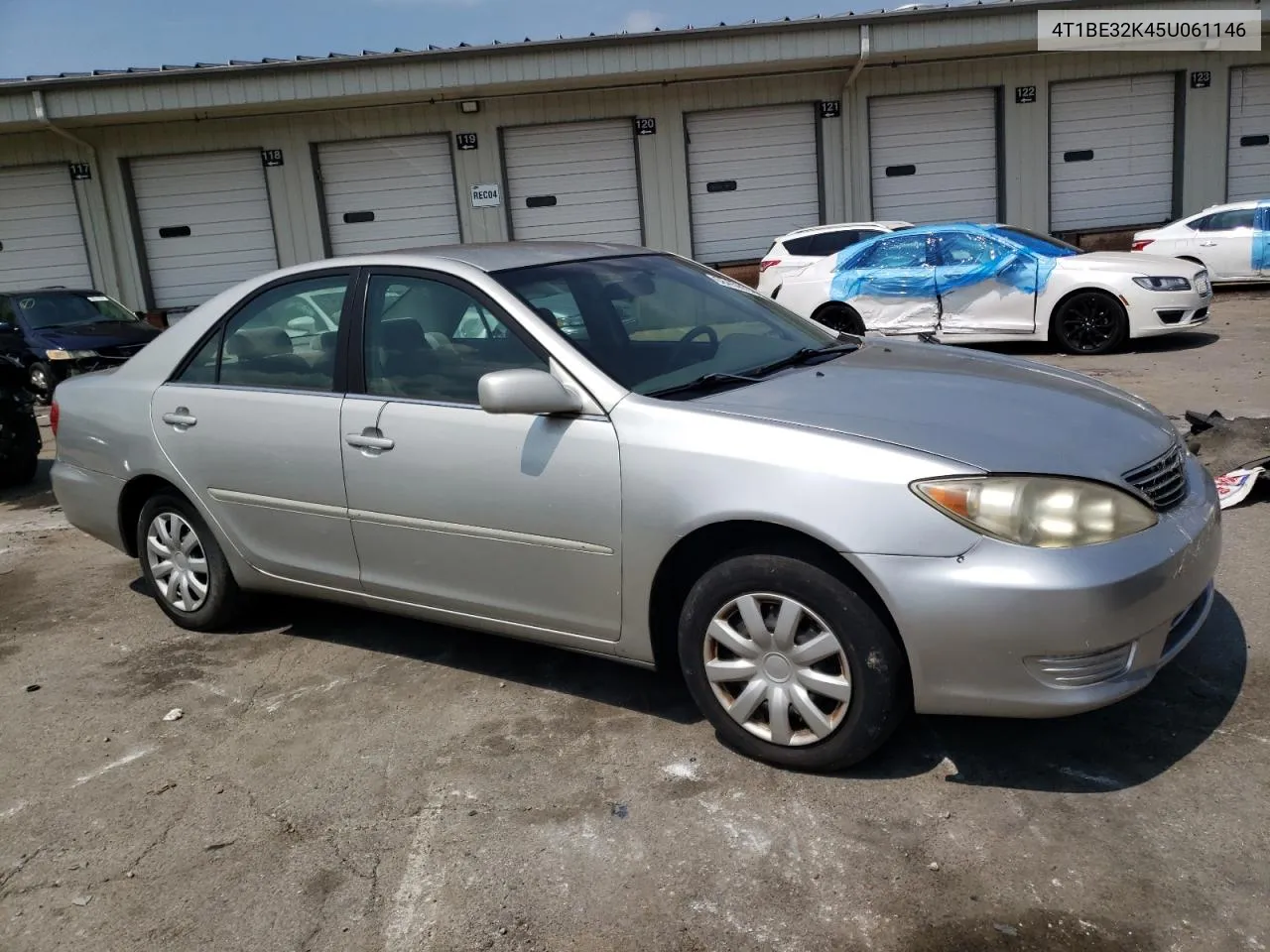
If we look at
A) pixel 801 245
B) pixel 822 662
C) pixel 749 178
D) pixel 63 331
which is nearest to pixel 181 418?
pixel 822 662

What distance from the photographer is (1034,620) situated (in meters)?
2.75

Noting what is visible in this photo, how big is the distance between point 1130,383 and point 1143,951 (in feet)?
Result: 24.9

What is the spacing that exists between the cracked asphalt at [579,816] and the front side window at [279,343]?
1.16 metres

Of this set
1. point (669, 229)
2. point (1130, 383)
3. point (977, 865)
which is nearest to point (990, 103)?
point (669, 229)

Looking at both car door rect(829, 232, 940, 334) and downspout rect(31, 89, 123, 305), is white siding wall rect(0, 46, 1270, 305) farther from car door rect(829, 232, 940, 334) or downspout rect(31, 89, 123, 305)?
car door rect(829, 232, 940, 334)

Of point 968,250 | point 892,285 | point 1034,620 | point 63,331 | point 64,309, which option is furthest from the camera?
point 64,309

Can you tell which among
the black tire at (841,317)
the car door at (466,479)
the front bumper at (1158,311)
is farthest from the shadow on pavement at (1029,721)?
the black tire at (841,317)

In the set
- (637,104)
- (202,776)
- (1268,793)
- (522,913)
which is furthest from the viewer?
(637,104)

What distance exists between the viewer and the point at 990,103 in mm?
18062

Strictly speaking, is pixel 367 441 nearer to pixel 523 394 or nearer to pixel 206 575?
pixel 523 394

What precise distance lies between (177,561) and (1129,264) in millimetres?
9388

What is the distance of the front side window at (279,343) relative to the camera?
416cm

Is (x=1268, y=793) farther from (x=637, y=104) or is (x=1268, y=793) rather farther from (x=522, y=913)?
(x=637, y=104)

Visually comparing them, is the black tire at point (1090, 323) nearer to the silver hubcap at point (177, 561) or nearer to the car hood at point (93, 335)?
the silver hubcap at point (177, 561)
